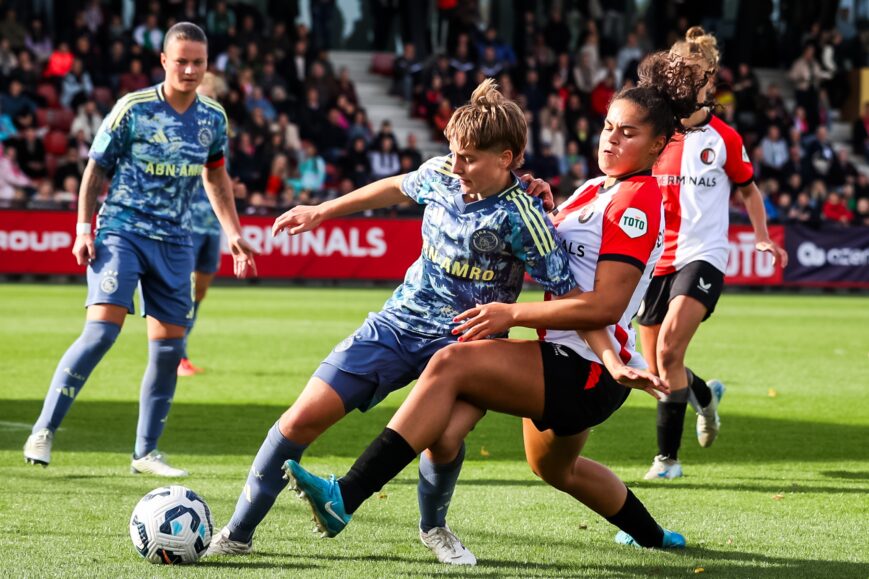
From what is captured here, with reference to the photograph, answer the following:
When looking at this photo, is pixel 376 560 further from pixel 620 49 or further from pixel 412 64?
pixel 620 49

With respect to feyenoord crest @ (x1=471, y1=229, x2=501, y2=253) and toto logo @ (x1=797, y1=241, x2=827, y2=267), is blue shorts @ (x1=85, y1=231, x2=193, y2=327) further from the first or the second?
toto logo @ (x1=797, y1=241, x2=827, y2=267)

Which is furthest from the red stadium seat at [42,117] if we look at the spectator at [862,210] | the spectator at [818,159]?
the spectator at [818,159]

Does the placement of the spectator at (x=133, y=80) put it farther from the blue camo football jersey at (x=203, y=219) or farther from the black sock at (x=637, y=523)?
the black sock at (x=637, y=523)

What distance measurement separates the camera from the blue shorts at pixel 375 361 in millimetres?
4480

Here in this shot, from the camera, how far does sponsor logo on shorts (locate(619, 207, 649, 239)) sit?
448 cm

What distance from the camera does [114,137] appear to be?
658 centimetres

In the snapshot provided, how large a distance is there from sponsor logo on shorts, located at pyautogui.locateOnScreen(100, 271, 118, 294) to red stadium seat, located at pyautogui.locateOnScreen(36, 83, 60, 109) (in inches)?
689

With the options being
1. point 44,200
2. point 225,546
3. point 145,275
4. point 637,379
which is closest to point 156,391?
point 145,275

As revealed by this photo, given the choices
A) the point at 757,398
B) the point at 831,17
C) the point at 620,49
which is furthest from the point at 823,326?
the point at 831,17

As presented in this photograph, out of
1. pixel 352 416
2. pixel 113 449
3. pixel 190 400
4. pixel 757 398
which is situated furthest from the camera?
pixel 757 398

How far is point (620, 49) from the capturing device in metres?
32.1

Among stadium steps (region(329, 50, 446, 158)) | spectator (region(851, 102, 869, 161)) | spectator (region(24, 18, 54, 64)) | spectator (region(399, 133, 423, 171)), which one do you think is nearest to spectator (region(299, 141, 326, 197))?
spectator (region(399, 133, 423, 171))

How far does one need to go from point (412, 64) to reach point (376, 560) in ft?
79.9

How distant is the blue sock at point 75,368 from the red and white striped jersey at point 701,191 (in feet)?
9.46
